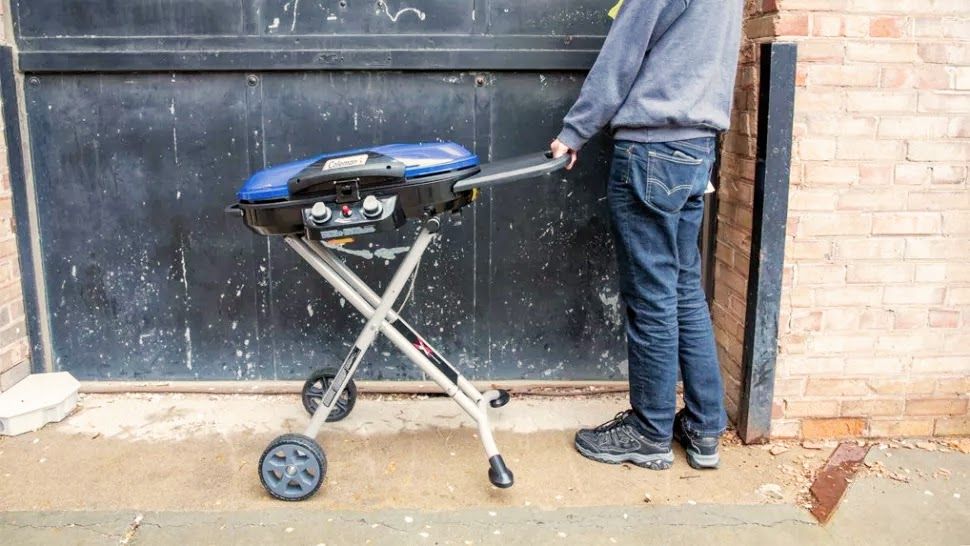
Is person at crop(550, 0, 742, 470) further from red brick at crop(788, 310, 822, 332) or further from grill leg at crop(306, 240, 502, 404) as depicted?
grill leg at crop(306, 240, 502, 404)

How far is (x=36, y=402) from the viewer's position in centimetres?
345

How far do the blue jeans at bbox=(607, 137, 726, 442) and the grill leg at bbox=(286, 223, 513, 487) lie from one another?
0.59 m

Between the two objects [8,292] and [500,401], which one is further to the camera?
[8,292]

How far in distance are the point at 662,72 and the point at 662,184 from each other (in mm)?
363

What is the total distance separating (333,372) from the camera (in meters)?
3.46

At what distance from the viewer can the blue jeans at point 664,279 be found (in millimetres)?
2861

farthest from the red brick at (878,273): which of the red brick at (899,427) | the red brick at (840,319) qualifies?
the red brick at (899,427)

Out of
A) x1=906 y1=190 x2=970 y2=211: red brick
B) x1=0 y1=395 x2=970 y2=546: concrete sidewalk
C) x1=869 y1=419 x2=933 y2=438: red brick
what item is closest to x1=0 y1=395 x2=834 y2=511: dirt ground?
x1=0 y1=395 x2=970 y2=546: concrete sidewalk

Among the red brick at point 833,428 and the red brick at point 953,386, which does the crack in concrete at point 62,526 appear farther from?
the red brick at point 953,386

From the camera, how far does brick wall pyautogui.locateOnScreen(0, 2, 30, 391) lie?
3.50 m

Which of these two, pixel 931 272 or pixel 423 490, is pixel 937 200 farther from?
pixel 423 490

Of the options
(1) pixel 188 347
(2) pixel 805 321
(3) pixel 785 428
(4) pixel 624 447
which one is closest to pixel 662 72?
(2) pixel 805 321

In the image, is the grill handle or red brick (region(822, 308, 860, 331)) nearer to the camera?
the grill handle

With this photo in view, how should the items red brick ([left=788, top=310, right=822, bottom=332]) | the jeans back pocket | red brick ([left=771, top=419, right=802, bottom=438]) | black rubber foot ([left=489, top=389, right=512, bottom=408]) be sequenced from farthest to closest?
black rubber foot ([left=489, top=389, right=512, bottom=408]) < red brick ([left=771, top=419, right=802, bottom=438]) < red brick ([left=788, top=310, right=822, bottom=332]) < the jeans back pocket
